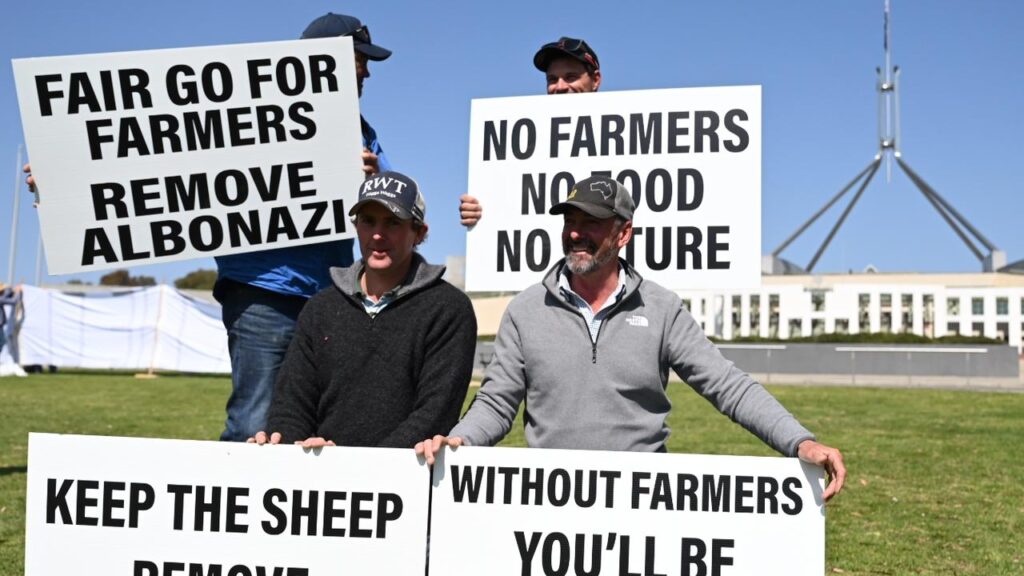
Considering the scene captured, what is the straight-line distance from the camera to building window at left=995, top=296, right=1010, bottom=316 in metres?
39.8

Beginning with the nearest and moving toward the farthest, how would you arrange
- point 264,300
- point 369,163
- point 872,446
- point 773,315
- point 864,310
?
point 264,300 → point 369,163 → point 872,446 → point 864,310 → point 773,315

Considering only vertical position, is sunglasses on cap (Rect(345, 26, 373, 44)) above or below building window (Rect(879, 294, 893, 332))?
above

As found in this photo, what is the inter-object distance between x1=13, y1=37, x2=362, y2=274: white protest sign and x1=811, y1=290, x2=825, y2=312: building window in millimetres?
36718

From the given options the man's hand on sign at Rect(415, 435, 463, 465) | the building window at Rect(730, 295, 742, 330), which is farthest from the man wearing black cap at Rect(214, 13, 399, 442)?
the building window at Rect(730, 295, 742, 330)

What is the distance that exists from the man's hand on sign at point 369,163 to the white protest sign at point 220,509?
1.48 meters

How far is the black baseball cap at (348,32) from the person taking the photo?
14.7ft

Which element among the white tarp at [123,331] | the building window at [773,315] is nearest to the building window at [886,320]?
the building window at [773,315]

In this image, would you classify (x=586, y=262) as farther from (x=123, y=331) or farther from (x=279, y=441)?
(x=123, y=331)

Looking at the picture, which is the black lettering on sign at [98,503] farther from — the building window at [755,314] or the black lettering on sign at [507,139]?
the building window at [755,314]

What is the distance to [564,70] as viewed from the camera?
4820mm

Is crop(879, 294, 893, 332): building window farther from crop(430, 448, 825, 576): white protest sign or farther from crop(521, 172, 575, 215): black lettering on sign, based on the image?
crop(430, 448, 825, 576): white protest sign

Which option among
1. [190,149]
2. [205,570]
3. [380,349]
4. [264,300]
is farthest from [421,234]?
[205,570]

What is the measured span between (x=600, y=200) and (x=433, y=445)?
3.46ft

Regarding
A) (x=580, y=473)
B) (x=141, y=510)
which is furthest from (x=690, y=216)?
(x=141, y=510)
